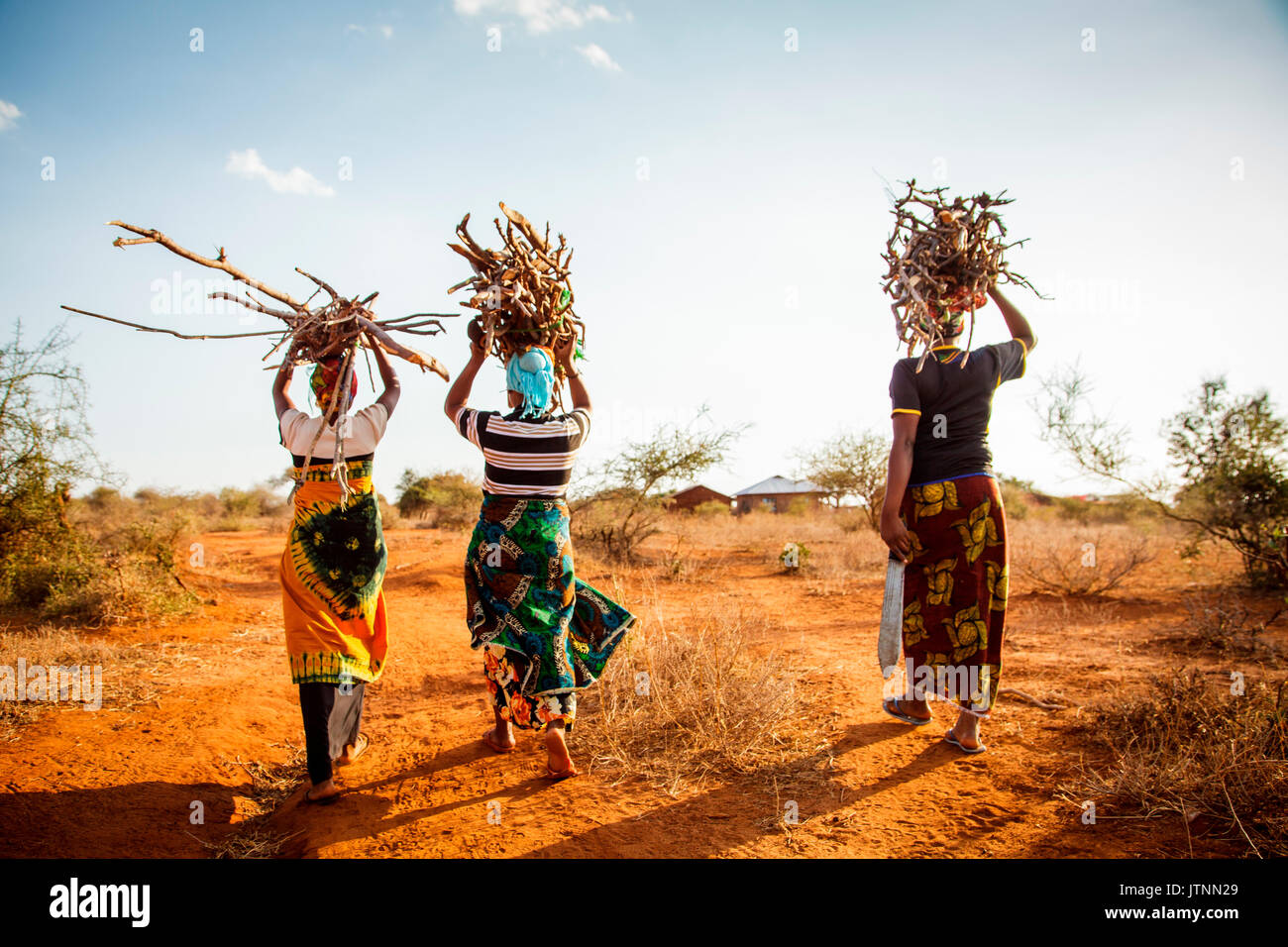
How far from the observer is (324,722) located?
122 inches

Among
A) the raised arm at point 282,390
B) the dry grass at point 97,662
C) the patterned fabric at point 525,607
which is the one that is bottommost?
the dry grass at point 97,662

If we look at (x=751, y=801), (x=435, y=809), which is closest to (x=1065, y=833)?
(x=751, y=801)

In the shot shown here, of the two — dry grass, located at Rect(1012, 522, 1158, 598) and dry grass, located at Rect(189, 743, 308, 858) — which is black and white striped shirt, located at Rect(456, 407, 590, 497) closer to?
dry grass, located at Rect(189, 743, 308, 858)

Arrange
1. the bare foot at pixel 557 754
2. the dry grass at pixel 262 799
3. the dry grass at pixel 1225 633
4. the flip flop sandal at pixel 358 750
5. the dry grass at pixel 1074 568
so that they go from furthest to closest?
1. the dry grass at pixel 1074 568
2. the dry grass at pixel 1225 633
3. the flip flop sandal at pixel 358 750
4. the bare foot at pixel 557 754
5. the dry grass at pixel 262 799

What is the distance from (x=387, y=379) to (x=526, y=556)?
1170 mm

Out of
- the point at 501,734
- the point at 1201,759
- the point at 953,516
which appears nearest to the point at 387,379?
the point at 501,734

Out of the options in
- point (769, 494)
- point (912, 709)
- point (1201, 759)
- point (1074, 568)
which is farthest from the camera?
point (769, 494)

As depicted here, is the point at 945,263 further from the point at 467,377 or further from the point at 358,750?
the point at 358,750

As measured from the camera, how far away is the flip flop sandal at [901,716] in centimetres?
370

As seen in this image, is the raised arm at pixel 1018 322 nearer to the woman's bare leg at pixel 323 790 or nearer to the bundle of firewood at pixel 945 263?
the bundle of firewood at pixel 945 263

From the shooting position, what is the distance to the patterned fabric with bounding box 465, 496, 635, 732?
125 inches

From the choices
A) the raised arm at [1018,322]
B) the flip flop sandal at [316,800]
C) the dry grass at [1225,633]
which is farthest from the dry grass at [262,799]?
the dry grass at [1225,633]

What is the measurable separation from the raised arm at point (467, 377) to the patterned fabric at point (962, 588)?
7.45ft

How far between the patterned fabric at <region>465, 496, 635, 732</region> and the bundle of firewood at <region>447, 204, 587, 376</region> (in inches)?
31.7
